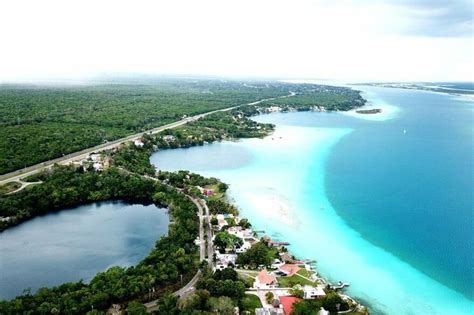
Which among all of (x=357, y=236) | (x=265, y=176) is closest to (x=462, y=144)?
(x=265, y=176)

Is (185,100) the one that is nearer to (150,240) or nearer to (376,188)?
(376,188)

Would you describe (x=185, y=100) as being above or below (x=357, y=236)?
above

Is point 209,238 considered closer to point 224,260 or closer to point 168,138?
point 224,260

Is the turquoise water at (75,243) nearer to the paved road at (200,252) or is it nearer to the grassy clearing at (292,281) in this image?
the paved road at (200,252)

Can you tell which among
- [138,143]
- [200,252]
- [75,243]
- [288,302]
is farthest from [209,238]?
[138,143]

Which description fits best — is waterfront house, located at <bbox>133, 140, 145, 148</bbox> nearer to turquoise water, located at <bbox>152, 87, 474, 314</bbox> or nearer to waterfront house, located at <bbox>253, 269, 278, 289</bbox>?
turquoise water, located at <bbox>152, 87, 474, 314</bbox>

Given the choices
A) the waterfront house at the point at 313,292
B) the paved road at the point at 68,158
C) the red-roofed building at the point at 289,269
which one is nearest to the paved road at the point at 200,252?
the red-roofed building at the point at 289,269

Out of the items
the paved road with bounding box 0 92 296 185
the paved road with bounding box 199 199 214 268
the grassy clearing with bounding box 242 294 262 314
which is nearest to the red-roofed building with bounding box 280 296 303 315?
the grassy clearing with bounding box 242 294 262 314
